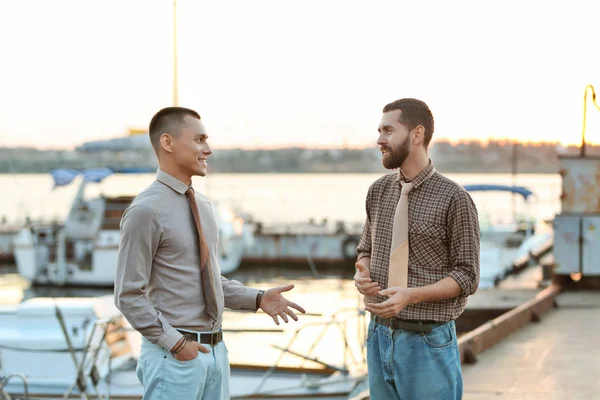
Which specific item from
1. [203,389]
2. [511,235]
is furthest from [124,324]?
[511,235]

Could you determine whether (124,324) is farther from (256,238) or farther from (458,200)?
(256,238)

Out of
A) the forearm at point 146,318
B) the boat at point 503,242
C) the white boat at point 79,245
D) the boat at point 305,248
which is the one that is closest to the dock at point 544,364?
the forearm at point 146,318

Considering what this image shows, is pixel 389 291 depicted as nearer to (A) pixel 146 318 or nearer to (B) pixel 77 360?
(A) pixel 146 318

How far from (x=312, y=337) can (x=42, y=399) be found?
11.7 m

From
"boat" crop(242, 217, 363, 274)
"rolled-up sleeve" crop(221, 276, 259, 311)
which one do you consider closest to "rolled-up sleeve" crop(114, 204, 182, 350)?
"rolled-up sleeve" crop(221, 276, 259, 311)

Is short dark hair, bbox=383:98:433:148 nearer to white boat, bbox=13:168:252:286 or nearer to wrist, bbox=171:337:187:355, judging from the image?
wrist, bbox=171:337:187:355

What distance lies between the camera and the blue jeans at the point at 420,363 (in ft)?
12.6

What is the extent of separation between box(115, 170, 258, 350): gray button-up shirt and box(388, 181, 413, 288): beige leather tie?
83 cm

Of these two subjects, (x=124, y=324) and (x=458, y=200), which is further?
(x=124, y=324)

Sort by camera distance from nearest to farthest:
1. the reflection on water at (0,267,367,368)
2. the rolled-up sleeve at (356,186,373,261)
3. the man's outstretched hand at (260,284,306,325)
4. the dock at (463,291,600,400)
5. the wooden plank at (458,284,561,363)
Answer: the man's outstretched hand at (260,284,306,325) < the rolled-up sleeve at (356,186,373,261) < the dock at (463,291,600,400) < the wooden plank at (458,284,561,363) < the reflection on water at (0,267,367,368)

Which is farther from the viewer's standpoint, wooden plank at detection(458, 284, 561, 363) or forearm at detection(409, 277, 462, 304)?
wooden plank at detection(458, 284, 561, 363)

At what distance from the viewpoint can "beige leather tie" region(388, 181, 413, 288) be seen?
152 inches

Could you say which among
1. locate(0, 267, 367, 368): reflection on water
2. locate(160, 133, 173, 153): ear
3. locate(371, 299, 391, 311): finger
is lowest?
locate(0, 267, 367, 368): reflection on water

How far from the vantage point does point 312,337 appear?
2072 cm
